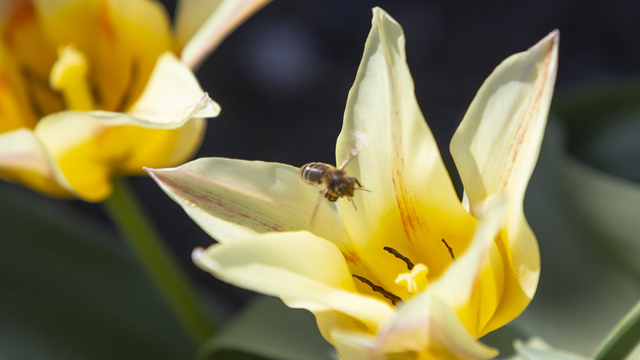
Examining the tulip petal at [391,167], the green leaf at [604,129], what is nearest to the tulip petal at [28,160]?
the tulip petal at [391,167]

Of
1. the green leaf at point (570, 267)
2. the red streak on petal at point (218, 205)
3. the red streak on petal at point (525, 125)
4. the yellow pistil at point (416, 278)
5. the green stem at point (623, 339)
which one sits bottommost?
the green leaf at point (570, 267)

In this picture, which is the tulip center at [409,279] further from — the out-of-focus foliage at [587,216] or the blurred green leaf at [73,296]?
the blurred green leaf at [73,296]

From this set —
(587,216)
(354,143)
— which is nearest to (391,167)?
(354,143)

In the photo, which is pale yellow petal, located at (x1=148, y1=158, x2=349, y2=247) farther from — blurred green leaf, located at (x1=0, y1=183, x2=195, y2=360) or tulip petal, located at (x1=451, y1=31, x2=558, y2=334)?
blurred green leaf, located at (x1=0, y1=183, x2=195, y2=360)

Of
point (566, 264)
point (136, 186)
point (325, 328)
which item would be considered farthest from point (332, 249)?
point (136, 186)

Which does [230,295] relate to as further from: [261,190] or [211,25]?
[261,190]

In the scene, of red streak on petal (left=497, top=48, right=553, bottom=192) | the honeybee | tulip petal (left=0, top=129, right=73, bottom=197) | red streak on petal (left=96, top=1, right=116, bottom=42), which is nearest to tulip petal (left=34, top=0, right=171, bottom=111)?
red streak on petal (left=96, top=1, right=116, bottom=42)
